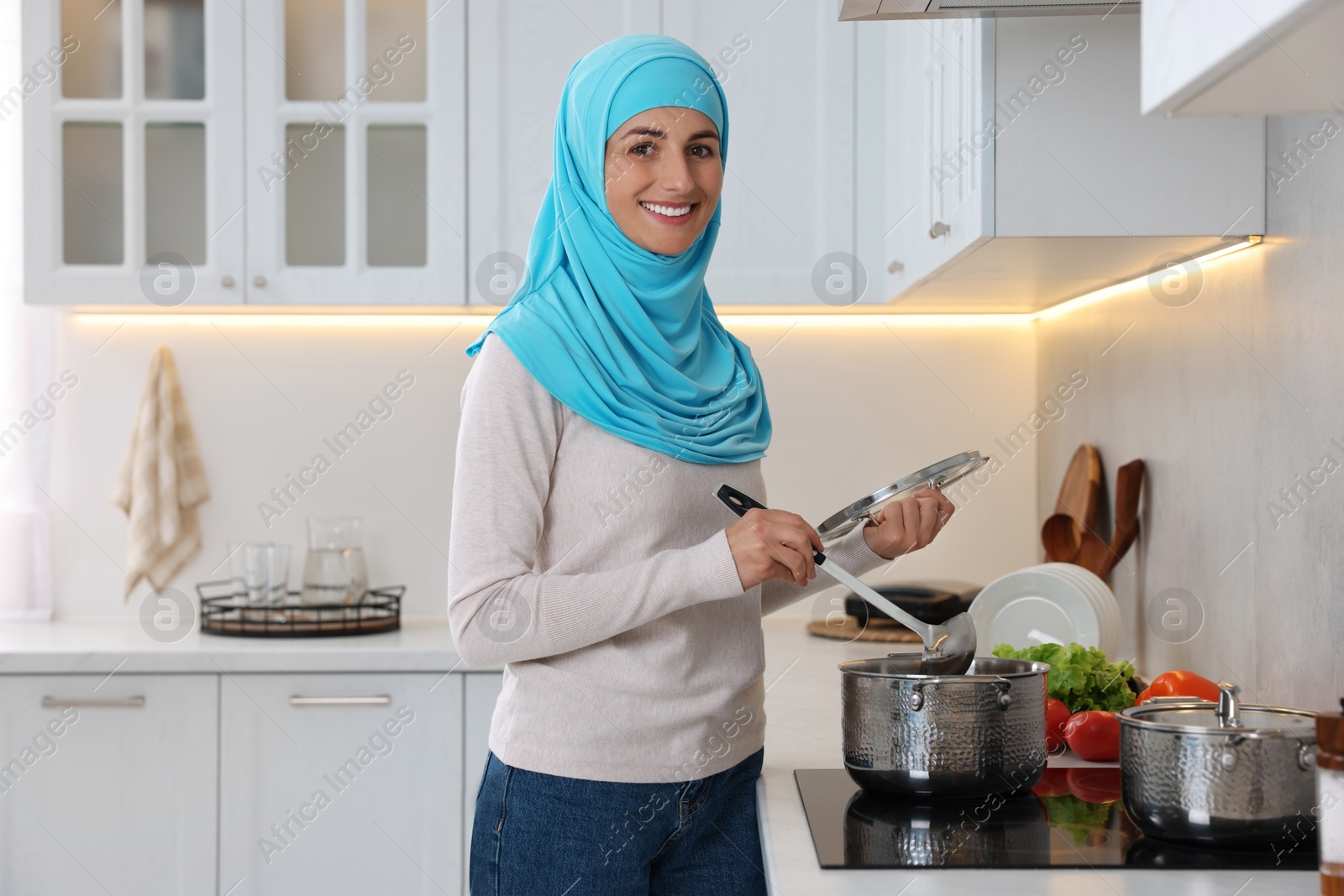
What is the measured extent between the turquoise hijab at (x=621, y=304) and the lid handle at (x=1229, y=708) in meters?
0.50

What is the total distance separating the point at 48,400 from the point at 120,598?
454 millimetres

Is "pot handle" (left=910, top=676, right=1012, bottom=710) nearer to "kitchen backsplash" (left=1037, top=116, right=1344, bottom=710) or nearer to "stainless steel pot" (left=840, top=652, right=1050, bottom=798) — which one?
"stainless steel pot" (left=840, top=652, right=1050, bottom=798)

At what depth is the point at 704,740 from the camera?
1104 mm

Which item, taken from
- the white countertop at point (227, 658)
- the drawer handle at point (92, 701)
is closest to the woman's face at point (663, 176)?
the white countertop at point (227, 658)

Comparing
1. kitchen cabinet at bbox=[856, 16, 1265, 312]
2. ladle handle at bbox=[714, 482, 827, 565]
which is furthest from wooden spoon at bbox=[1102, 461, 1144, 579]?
ladle handle at bbox=[714, 482, 827, 565]

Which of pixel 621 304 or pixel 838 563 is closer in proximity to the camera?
pixel 621 304

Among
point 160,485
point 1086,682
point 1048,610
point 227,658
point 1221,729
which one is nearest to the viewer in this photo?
point 1221,729

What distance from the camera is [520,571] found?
3.39 feet

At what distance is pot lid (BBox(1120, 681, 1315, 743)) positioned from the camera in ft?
2.86

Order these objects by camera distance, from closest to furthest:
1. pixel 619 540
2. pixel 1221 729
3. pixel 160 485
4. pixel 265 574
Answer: pixel 1221 729, pixel 619 540, pixel 265 574, pixel 160 485

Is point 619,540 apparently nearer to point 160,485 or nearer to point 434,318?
point 434,318

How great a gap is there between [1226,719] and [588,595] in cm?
52

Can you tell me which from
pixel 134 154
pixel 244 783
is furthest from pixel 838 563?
pixel 134 154

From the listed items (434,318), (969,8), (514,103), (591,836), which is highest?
(514,103)
